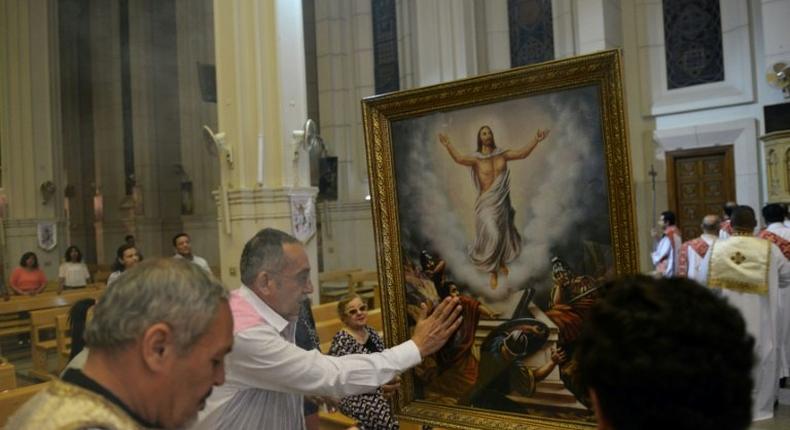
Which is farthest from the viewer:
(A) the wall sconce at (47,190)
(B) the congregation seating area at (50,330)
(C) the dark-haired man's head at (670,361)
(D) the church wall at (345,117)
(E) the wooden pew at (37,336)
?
(D) the church wall at (345,117)

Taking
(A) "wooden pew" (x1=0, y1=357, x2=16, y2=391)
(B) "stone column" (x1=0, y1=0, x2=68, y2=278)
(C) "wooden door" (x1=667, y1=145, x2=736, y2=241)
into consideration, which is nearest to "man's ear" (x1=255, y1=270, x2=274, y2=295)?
(A) "wooden pew" (x1=0, y1=357, x2=16, y2=391)

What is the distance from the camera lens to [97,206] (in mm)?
18266

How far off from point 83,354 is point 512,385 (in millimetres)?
1690

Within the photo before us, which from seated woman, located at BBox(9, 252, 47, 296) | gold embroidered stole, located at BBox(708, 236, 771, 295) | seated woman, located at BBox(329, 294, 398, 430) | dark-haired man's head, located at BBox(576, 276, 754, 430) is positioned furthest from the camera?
seated woman, located at BBox(9, 252, 47, 296)

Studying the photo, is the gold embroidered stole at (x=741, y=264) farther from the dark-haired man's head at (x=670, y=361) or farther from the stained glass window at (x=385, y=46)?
the stained glass window at (x=385, y=46)

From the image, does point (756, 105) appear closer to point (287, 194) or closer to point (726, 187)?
point (726, 187)

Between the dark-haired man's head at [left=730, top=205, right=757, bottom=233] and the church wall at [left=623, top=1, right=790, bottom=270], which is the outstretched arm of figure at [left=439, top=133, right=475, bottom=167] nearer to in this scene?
the dark-haired man's head at [left=730, top=205, right=757, bottom=233]

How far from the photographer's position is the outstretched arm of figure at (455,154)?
2.69m

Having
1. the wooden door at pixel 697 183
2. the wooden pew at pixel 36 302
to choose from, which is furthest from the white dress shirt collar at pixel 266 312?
the wooden door at pixel 697 183

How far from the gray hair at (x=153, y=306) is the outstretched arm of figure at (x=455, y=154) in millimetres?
1488

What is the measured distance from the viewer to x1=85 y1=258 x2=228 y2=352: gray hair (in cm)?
132

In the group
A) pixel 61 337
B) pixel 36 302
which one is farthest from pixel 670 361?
pixel 36 302

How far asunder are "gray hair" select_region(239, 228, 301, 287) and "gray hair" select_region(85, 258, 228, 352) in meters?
1.02

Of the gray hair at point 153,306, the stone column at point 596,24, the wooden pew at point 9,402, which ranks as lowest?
the wooden pew at point 9,402
